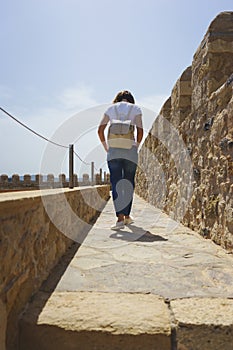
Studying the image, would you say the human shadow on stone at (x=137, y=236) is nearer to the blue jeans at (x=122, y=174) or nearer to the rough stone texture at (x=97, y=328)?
the blue jeans at (x=122, y=174)

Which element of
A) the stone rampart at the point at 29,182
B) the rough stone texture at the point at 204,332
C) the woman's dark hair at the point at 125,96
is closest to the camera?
the rough stone texture at the point at 204,332

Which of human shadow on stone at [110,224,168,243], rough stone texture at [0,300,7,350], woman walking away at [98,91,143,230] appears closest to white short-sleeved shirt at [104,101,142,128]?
woman walking away at [98,91,143,230]

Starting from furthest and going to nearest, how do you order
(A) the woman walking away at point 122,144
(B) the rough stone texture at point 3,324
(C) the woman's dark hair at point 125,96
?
(C) the woman's dark hair at point 125,96 → (A) the woman walking away at point 122,144 → (B) the rough stone texture at point 3,324

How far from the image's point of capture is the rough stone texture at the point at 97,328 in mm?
1002

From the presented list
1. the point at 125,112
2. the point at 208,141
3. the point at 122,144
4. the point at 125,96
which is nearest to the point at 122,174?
the point at 122,144

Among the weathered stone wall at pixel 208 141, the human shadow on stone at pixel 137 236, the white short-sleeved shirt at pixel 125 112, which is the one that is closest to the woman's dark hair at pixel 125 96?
the white short-sleeved shirt at pixel 125 112

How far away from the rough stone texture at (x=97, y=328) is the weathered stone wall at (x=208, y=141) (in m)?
1.13

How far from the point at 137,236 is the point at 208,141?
1.09m

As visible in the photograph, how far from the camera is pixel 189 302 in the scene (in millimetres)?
1216

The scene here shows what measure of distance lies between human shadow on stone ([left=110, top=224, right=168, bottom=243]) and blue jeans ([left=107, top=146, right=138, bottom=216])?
10.9 inches

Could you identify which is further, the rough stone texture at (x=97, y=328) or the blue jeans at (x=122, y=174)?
the blue jeans at (x=122, y=174)

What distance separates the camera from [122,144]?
3000 mm

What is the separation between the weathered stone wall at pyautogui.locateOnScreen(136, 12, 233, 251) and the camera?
6.89ft

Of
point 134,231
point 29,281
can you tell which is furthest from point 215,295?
point 134,231
